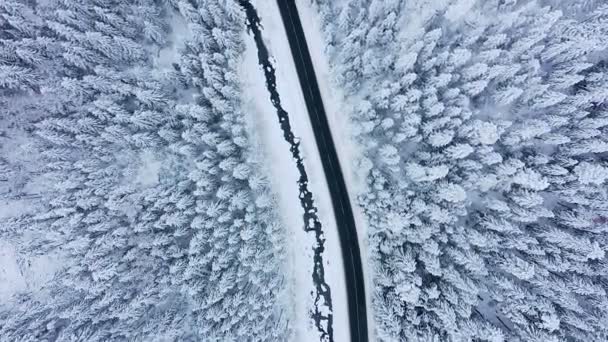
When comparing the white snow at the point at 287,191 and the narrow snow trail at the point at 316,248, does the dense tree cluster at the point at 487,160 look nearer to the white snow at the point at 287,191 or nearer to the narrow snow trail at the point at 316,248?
the narrow snow trail at the point at 316,248

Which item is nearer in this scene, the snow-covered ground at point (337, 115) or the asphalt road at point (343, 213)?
the snow-covered ground at point (337, 115)

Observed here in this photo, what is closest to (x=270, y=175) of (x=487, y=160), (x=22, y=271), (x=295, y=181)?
(x=295, y=181)

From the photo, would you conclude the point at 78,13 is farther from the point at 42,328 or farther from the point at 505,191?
the point at 505,191

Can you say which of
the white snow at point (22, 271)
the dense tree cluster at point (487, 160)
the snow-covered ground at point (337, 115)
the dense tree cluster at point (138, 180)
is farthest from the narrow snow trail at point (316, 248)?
the white snow at point (22, 271)

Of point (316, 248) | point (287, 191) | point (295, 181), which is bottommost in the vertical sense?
point (316, 248)

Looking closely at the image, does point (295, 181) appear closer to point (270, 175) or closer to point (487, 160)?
point (270, 175)

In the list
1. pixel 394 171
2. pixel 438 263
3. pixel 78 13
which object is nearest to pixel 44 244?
pixel 78 13
